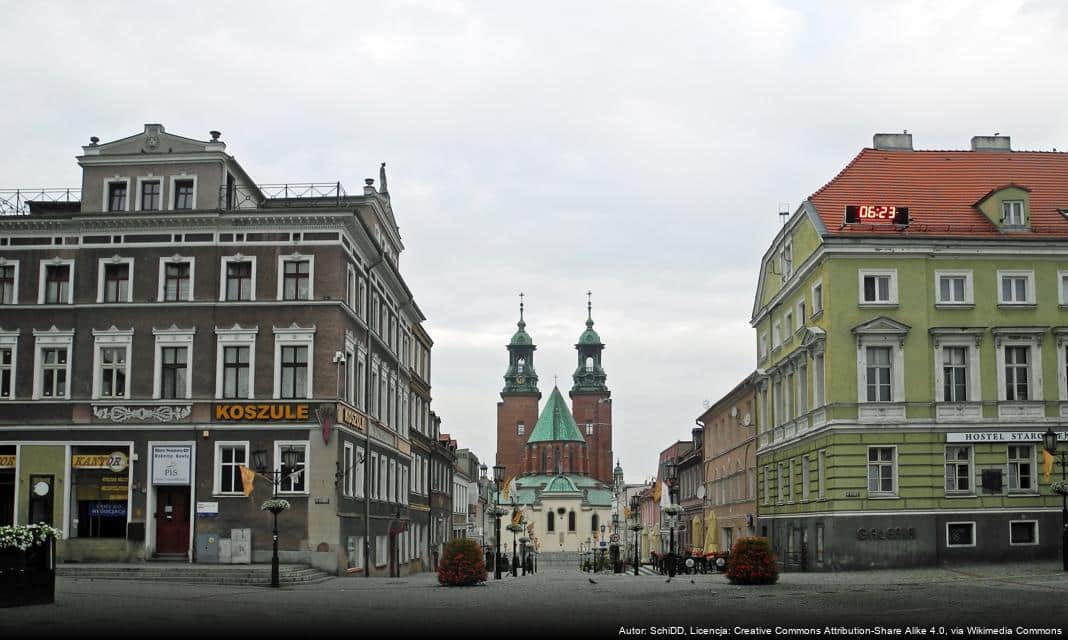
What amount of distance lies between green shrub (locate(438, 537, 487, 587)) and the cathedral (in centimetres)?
14347

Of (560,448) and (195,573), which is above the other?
(560,448)

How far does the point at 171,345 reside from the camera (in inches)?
1766

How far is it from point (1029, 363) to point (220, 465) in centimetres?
2979

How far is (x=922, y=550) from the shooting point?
44.3 metres

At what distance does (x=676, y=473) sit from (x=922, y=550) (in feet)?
182

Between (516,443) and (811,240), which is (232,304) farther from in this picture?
(516,443)

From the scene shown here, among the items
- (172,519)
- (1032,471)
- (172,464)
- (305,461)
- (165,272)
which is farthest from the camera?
(165,272)

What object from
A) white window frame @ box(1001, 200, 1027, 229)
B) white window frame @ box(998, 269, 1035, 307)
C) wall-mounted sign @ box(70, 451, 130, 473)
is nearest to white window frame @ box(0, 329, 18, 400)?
wall-mounted sign @ box(70, 451, 130, 473)

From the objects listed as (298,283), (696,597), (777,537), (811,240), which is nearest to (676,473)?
(777,537)

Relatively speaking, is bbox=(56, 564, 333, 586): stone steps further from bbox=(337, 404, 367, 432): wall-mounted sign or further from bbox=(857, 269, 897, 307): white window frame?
bbox=(857, 269, 897, 307): white window frame

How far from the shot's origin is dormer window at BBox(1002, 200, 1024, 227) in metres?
46.5

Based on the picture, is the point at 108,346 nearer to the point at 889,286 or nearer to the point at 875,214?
the point at 875,214

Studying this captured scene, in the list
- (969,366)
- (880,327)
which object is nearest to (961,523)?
(969,366)

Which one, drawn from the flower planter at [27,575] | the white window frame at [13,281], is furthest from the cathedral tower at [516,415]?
the flower planter at [27,575]
